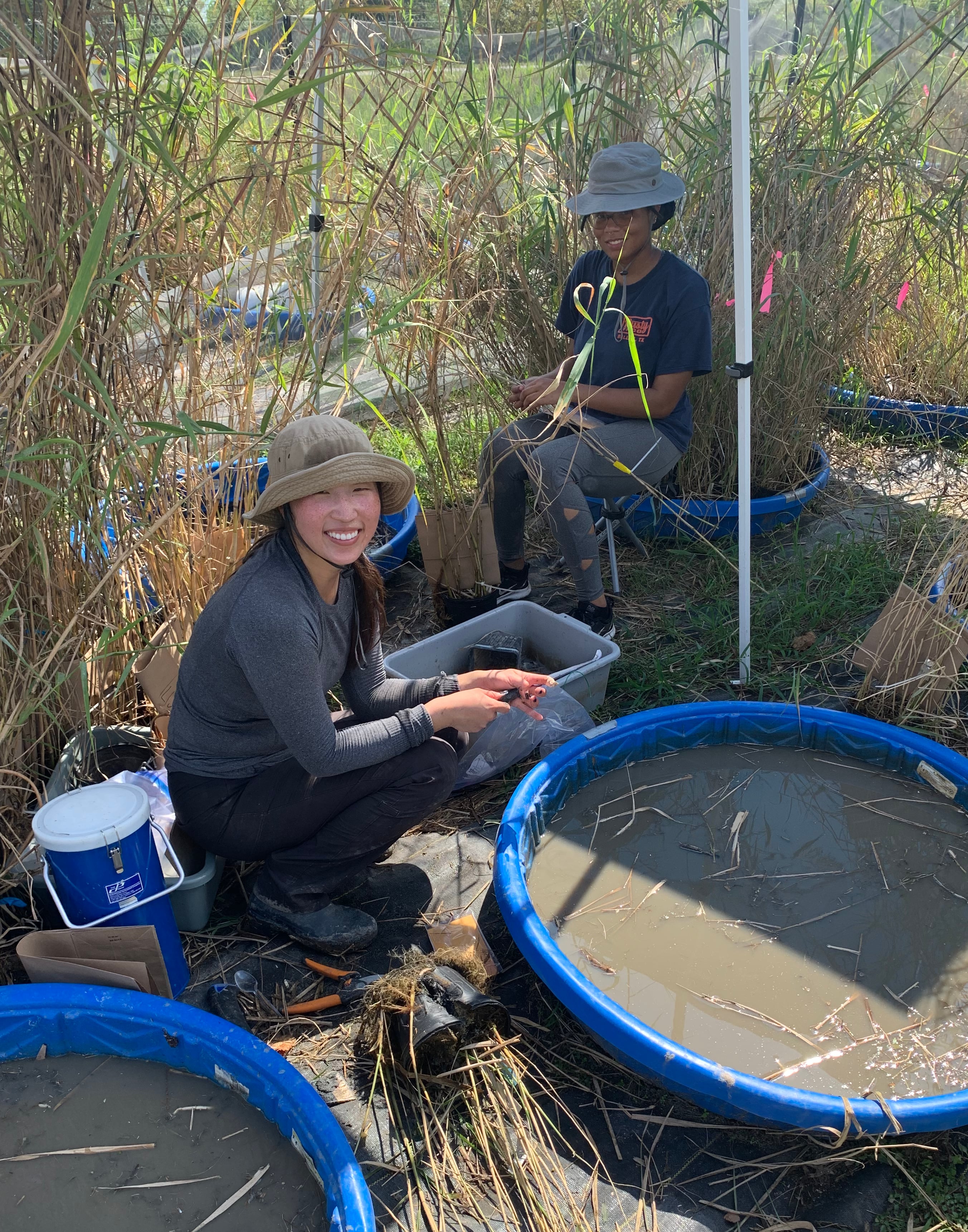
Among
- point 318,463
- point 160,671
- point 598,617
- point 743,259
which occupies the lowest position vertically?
point 598,617

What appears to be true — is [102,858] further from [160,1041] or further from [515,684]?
[515,684]

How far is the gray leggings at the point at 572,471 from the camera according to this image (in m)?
2.95

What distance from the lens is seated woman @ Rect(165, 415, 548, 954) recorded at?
1.81m

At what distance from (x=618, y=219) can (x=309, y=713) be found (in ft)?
6.31

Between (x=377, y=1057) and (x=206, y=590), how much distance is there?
1244 millimetres

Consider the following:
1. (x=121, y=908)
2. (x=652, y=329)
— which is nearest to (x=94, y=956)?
(x=121, y=908)

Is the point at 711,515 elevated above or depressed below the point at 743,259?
below

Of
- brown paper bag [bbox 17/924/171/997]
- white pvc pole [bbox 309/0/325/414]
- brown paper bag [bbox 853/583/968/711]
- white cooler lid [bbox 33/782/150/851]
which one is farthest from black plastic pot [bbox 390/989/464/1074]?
brown paper bag [bbox 853/583/968/711]

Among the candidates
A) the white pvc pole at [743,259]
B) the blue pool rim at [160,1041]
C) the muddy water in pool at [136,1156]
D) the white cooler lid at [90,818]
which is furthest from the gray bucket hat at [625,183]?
the muddy water in pool at [136,1156]

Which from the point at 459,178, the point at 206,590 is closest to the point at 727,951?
the point at 206,590

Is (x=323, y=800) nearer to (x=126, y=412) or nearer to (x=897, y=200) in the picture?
(x=126, y=412)

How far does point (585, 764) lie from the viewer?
2.41 meters

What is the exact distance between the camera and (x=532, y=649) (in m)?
2.95

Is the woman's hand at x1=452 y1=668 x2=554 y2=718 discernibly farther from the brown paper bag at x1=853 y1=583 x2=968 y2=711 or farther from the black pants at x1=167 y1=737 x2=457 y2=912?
the brown paper bag at x1=853 y1=583 x2=968 y2=711
